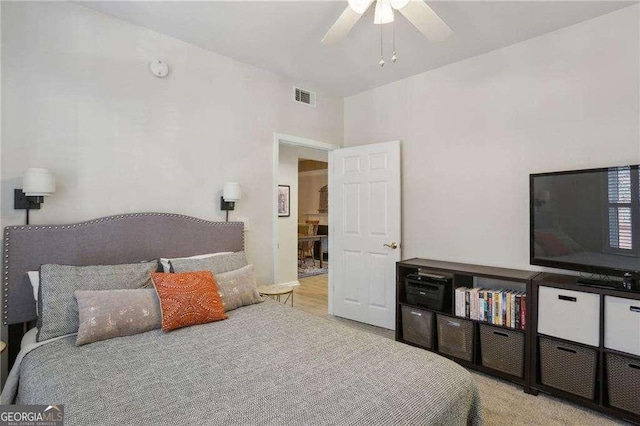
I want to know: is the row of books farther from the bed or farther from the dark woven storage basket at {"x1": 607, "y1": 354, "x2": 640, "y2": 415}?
the bed

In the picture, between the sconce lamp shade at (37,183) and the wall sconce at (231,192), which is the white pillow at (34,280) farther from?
the wall sconce at (231,192)

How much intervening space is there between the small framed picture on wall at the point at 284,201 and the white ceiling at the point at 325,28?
2.77 m

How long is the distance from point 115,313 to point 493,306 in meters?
2.68

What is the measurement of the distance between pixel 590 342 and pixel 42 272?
3452mm

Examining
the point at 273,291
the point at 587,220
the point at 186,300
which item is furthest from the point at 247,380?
the point at 587,220

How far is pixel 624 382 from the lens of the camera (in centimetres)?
206

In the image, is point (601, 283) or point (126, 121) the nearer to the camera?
point (601, 283)

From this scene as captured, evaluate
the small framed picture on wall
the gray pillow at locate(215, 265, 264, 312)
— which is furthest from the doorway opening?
the gray pillow at locate(215, 265, 264, 312)

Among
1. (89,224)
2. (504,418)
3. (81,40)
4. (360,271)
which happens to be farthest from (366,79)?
(504,418)

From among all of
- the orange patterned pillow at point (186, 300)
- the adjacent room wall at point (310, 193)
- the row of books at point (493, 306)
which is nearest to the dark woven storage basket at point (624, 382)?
the row of books at point (493, 306)

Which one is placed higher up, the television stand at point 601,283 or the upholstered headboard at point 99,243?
the upholstered headboard at point 99,243

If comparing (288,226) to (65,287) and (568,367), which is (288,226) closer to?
(65,287)

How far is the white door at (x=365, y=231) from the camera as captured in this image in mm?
3666

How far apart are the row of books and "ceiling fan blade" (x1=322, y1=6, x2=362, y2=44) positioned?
7.36ft
